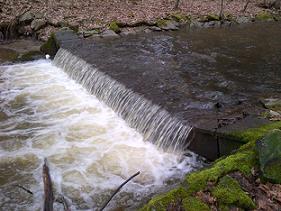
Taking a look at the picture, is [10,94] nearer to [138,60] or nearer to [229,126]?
[138,60]

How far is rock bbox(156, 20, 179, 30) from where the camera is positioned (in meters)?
17.8

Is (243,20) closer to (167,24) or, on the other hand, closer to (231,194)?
(167,24)

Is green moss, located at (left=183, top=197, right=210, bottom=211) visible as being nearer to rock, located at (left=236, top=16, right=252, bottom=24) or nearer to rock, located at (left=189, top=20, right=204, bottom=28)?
rock, located at (left=189, top=20, right=204, bottom=28)

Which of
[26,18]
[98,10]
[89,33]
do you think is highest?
[98,10]

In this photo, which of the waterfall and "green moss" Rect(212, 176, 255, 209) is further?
the waterfall

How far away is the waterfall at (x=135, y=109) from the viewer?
24.5ft

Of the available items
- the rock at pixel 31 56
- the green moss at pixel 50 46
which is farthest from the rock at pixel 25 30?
the rock at pixel 31 56

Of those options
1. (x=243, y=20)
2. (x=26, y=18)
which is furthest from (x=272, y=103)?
(x=243, y=20)

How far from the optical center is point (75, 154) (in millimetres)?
7621

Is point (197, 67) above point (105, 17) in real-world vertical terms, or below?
below

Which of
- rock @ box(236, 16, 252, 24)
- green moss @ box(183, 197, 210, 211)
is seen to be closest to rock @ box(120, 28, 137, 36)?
rock @ box(236, 16, 252, 24)

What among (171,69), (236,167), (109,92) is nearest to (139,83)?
(109,92)

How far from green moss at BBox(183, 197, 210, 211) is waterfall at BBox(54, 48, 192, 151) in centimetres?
276

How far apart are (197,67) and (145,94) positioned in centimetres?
315
